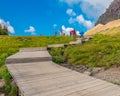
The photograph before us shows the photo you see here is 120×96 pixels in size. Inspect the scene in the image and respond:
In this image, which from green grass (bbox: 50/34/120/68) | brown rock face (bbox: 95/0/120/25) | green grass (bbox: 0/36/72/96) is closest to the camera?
green grass (bbox: 50/34/120/68)

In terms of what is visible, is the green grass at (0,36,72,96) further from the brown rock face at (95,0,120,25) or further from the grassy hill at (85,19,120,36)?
the brown rock face at (95,0,120,25)

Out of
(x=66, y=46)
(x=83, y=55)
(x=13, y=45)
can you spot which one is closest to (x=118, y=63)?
(x=83, y=55)

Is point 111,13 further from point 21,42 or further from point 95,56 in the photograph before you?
point 95,56

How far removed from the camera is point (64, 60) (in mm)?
16406

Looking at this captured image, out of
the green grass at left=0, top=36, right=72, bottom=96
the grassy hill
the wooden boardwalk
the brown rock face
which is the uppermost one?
the brown rock face

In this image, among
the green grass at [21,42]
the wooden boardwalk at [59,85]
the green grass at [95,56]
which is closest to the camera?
the wooden boardwalk at [59,85]

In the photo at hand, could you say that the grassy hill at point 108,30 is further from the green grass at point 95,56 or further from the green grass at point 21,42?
the green grass at point 95,56

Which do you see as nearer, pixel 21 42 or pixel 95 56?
pixel 95 56

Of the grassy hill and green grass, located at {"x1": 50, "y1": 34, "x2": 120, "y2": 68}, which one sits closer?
green grass, located at {"x1": 50, "y1": 34, "x2": 120, "y2": 68}

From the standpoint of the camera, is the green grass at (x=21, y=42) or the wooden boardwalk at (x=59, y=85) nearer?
the wooden boardwalk at (x=59, y=85)

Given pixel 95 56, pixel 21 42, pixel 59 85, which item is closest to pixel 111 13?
pixel 21 42

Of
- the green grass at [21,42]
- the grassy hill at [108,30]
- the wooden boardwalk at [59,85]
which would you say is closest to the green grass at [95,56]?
the wooden boardwalk at [59,85]

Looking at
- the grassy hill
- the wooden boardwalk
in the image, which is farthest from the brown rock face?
the wooden boardwalk

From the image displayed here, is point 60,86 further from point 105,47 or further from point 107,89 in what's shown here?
point 105,47
